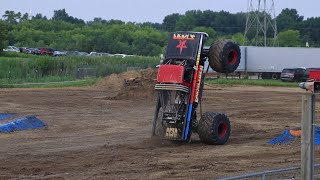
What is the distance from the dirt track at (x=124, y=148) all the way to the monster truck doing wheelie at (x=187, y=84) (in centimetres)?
50

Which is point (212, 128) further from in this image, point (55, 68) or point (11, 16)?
point (11, 16)

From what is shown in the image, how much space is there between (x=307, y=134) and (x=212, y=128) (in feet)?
36.0

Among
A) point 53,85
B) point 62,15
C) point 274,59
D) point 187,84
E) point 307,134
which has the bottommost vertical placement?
point 53,85

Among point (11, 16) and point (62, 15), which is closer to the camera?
point (11, 16)

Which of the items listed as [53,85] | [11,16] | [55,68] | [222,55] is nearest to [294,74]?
[55,68]

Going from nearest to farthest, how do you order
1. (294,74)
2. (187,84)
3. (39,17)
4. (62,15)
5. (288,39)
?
1. (187,84)
2. (294,74)
3. (288,39)
4. (39,17)
5. (62,15)

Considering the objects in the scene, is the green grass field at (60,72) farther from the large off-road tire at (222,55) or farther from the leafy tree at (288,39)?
the leafy tree at (288,39)

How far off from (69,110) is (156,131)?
38.5ft

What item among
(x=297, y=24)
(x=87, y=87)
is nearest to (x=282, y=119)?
(x=87, y=87)

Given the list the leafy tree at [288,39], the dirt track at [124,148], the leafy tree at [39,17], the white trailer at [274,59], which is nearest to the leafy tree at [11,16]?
the leafy tree at [39,17]

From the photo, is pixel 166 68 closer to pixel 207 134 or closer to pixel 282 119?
pixel 207 134

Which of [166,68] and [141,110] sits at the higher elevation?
[166,68]

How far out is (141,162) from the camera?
17.7 meters

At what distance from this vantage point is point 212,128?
20.6 m
